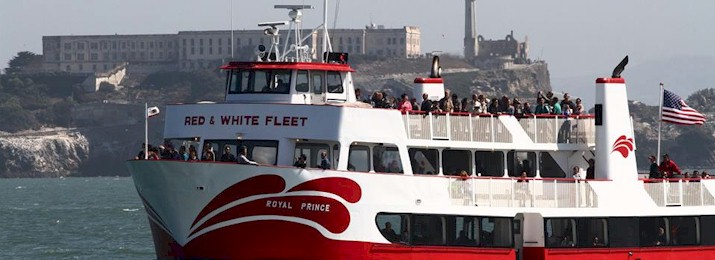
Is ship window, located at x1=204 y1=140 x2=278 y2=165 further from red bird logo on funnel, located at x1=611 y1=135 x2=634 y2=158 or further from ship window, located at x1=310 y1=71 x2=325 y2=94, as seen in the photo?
red bird logo on funnel, located at x1=611 y1=135 x2=634 y2=158

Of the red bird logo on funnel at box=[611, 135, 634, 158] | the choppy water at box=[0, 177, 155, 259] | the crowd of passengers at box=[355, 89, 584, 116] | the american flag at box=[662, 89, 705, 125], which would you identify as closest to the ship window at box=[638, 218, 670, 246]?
the red bird logo on funnel at box=[611, 135, 634, 158]

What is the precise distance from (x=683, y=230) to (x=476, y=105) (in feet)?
17.4

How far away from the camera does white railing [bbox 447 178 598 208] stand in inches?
1344

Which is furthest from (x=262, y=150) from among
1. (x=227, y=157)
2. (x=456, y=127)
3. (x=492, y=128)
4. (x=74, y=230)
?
(x=74, y=230)

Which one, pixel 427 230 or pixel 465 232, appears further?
pixel 465 232

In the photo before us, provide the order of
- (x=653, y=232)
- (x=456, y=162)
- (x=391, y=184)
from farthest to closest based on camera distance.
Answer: (x=653, y=232) < (x=456, y=162) < (x=391, y=184)

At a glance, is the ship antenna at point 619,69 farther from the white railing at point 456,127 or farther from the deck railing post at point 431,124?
the deck railing post at point 431,124

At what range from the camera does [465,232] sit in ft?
112

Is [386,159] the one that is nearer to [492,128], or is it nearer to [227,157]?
[492,128]

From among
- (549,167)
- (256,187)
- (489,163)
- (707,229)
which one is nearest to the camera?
(256,187)

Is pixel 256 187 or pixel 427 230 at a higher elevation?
pixel 256 187

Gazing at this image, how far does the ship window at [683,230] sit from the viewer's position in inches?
1435

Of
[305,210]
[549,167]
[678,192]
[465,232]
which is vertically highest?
[549,167]

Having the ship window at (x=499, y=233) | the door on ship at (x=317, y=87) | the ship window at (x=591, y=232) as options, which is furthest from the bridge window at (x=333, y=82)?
the ship window at (x=591, y=232)
